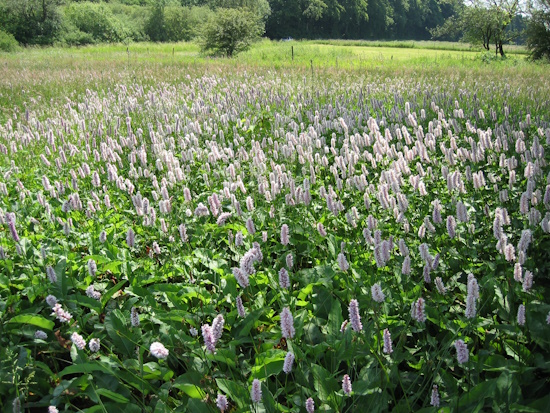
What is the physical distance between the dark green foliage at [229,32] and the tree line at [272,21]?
0.19 feet

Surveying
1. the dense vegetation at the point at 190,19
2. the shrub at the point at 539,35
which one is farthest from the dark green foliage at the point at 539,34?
the dense vegetation at the point at 190,19

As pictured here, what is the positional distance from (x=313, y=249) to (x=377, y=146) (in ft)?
4.65

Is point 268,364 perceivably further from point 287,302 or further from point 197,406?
point 287,302

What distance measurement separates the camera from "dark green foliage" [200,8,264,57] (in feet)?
80.6

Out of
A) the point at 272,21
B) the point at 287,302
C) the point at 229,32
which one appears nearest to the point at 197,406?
the point at 287,302

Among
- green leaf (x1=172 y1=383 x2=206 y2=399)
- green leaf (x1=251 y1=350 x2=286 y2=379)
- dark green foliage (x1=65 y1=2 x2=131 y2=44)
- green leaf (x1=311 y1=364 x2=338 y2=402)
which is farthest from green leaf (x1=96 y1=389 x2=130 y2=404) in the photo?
dark green foliage (x1=65 y1=2 x2=131 y2=44)

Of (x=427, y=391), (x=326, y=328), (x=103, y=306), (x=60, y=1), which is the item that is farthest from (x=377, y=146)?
(x=60, y=1)

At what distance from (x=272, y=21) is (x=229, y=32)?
75.8m

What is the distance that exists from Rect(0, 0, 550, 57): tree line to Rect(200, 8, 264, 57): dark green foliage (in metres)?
0.06

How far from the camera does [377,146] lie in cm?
408

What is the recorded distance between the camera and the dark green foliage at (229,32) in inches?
968

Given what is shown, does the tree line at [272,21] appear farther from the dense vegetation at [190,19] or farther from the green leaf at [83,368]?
the green leaf at [83,368]

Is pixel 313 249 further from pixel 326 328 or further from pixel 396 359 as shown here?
pixel 396 359

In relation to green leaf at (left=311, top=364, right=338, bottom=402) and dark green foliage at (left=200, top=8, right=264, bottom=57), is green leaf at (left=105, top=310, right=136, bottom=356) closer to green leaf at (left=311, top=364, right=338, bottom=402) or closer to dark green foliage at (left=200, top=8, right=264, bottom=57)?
green leaf at (left=311, top=364, right=338, bottom=402)
